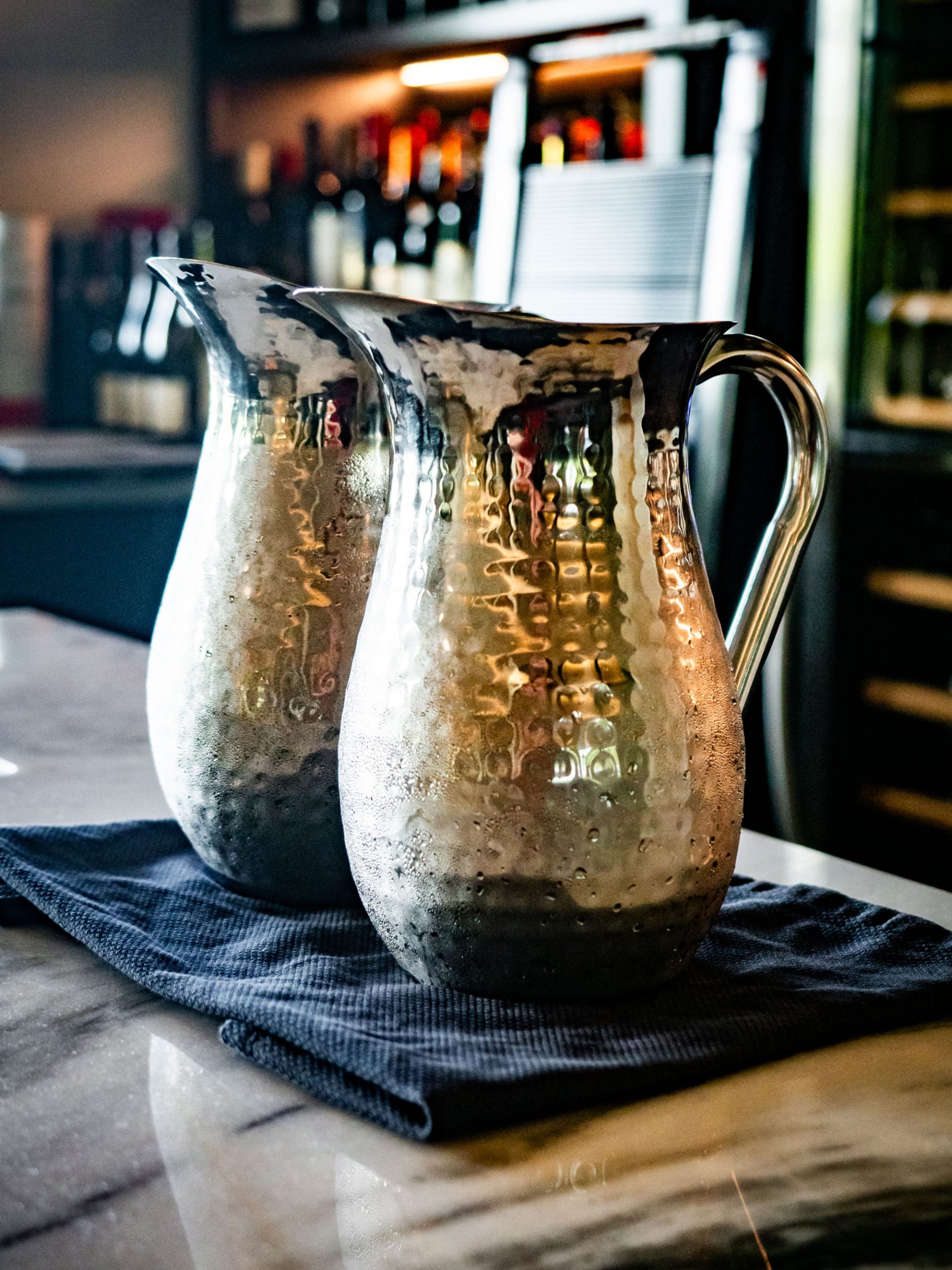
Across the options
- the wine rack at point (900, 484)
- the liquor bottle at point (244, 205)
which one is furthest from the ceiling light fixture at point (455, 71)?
the wine rack at point (900, 484)

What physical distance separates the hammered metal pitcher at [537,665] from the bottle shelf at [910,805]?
1845 millimetres

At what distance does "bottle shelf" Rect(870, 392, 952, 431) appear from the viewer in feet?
6.90

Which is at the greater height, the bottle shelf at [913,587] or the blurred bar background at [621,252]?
the blurred bar background at [621,252]

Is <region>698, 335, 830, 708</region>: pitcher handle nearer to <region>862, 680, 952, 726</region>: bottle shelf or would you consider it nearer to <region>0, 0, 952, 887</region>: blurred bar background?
<region>0, 0, 952, 887</region>: blurred bar background

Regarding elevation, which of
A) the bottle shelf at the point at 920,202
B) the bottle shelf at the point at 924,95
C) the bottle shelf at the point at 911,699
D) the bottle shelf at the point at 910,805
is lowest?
the bottle shelf at the point at 910,805

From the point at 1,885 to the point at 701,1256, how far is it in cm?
34

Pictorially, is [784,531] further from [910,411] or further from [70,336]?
[70,336]

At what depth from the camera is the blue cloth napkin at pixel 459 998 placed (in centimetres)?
41

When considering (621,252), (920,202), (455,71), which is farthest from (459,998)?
(455,71)

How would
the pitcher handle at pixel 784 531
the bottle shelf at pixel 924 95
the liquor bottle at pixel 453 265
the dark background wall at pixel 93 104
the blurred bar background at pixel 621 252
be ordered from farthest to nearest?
the dark background wall at pixel 93 104 → the liquor bottle at pixel 453 265 → the bottle shelf at pixel 924 95 → the blurred bar background at pixel 621 252 → the pitcher handle at pixel 784 531

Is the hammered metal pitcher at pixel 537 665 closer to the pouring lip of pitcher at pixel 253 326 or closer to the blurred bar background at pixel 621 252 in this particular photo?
the pouring lip of pitcher at pixel 253 326

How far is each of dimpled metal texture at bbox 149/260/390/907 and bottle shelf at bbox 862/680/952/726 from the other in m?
1.78

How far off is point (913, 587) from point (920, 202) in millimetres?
584

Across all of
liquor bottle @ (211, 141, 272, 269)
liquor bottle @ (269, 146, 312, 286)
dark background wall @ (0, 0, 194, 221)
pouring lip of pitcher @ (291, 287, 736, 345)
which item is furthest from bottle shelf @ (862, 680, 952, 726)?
dark background wall @ (0, 0, 194, 221)
